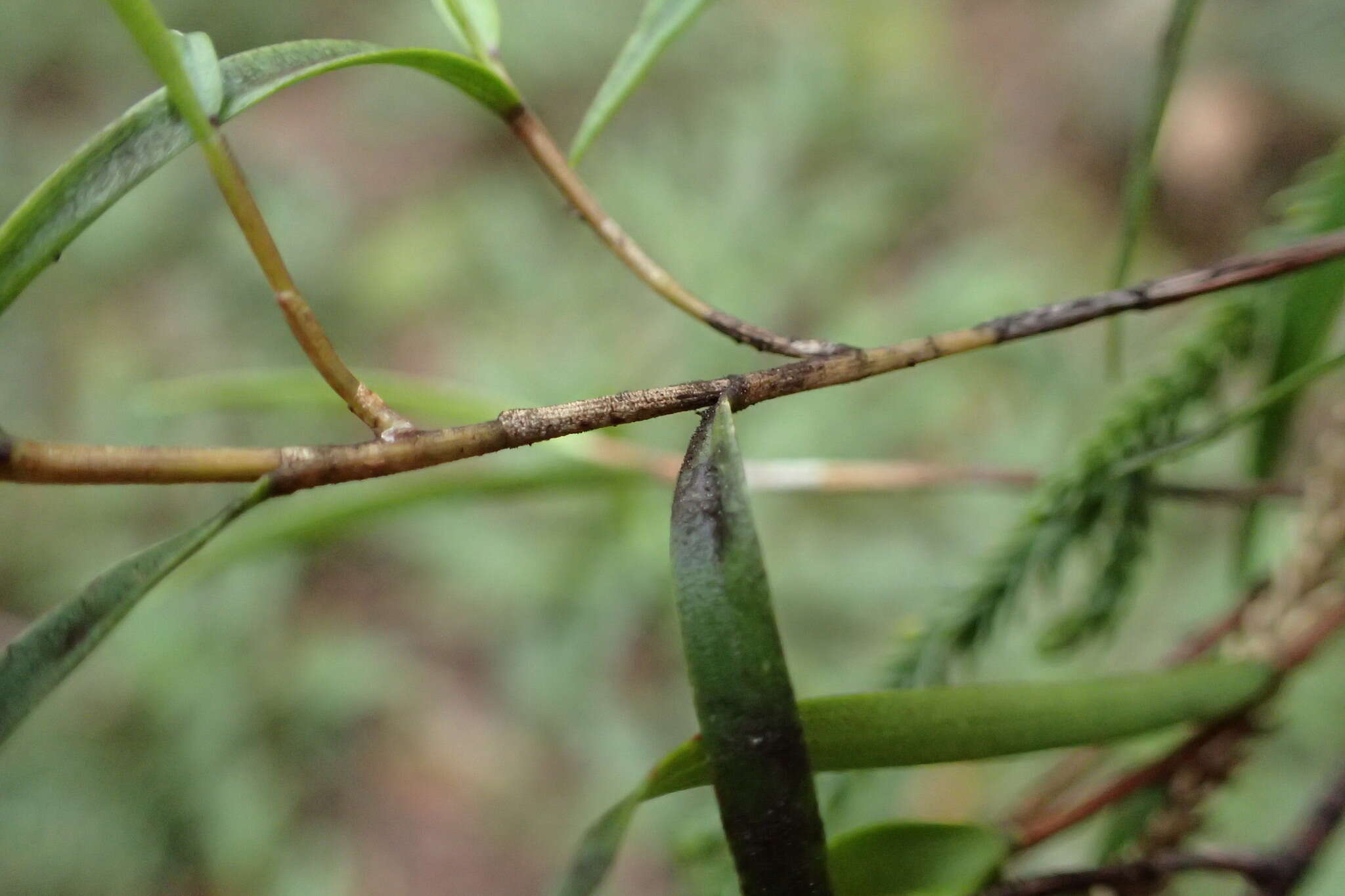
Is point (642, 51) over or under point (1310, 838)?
over

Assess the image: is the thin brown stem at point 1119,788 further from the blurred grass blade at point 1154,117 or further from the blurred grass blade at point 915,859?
the blurred grass blade at point 1154,117

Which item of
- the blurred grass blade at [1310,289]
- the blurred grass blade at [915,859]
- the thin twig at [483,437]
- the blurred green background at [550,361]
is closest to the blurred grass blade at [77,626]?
the thin twig at [483,437]

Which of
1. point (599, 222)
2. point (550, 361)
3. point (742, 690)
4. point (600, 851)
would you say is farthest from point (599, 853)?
point (550, 361)

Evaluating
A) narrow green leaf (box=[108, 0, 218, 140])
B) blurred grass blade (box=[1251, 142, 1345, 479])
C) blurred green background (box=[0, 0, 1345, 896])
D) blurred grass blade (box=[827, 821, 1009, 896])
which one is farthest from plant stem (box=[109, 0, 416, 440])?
blurred green background (box=[0, 0, 1345, 896])

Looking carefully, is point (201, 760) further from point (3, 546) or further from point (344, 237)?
point (344, 237)

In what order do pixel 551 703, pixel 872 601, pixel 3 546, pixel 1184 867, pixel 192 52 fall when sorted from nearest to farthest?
pixel 192 52, pixel 1184 867, pixel 872 601, pixel 551 703, pixel 3 546

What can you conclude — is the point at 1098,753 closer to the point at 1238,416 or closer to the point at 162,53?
the point at 1238,416

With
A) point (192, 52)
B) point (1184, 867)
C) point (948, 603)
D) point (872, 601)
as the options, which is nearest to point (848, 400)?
point (872, 601)
